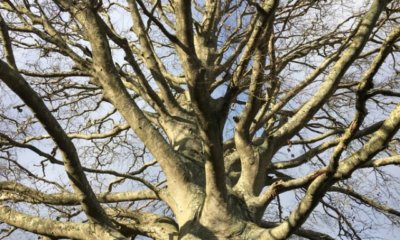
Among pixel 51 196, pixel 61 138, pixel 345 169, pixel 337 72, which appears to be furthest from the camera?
pixel 51 196

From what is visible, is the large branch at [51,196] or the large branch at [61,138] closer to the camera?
the large branch at [61,138]

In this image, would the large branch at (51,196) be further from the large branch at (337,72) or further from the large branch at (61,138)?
the large branch at (337,72)

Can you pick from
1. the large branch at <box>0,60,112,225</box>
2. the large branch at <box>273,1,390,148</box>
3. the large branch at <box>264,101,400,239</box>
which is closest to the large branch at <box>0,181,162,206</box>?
the large branch at <box>0,60,112,225</box>

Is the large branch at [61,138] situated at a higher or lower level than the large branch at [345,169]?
higher

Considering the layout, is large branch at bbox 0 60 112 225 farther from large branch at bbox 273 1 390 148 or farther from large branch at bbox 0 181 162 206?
large branch at bbox 273 1 390 148

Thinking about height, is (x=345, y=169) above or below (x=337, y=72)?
below

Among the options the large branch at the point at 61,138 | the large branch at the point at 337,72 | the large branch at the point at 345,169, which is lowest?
the large branch at the point at 345,169

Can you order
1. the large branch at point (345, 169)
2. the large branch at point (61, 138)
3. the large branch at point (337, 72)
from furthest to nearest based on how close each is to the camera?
the large branch at point (337, 72), the large branch at point (61, 138), the large branch at point (345, 169)

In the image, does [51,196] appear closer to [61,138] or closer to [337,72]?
[61,138]

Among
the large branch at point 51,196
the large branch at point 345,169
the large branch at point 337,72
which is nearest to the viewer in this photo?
the large branch at point 345,169

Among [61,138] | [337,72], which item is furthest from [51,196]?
[337,72]

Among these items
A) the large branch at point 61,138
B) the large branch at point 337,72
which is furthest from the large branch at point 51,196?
the large branch at point 337,72

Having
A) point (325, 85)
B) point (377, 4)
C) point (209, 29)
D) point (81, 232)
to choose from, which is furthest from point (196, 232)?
point (209, 29)

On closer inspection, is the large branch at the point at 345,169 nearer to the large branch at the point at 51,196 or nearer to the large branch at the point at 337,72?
the large branch at the point at 337,72
